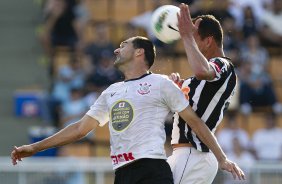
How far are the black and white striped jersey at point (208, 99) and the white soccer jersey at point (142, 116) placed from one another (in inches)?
10.0

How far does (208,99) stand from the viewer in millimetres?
7227

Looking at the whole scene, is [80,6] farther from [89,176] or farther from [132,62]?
[132,62]

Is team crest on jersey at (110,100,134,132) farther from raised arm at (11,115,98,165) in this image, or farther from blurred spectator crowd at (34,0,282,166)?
blurred spectator crowd at (34,0,282,166)

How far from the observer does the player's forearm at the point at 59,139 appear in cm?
737

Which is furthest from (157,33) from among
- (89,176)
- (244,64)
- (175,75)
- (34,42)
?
(34,42)

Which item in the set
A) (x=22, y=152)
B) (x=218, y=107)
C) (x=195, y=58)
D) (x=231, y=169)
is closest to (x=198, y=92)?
(x=218, y=107)

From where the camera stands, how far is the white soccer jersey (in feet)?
22.7

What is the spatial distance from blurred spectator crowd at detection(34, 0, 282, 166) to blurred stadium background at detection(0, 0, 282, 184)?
0.02m

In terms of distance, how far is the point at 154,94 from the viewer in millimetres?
7020

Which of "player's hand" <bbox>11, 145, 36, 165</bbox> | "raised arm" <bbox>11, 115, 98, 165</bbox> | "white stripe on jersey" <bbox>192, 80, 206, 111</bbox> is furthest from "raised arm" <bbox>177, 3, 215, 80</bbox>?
"player's hand" <bbox>11, 145, 36, 165</bbox>

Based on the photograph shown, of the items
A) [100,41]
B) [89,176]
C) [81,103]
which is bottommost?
[89,176]

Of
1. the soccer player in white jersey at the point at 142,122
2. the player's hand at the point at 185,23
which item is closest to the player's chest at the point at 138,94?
the soccer player in white jersey at the point at 142,122

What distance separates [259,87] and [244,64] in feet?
1.91

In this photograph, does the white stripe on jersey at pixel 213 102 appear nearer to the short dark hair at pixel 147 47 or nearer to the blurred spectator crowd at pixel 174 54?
the short dark hair at pixel 147 47
